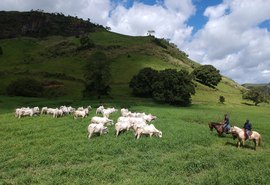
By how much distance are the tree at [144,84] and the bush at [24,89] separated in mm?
26110

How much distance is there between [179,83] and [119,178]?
67.2 meters

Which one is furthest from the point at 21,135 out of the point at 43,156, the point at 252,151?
the point at 252,151

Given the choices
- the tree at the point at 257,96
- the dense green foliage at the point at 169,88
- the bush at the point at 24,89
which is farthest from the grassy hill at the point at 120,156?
the tree at the point at 257,96

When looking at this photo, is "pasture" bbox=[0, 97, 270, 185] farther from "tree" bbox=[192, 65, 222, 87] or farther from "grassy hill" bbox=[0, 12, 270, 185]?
"tree" bbox=[192, 65, 222, 87]

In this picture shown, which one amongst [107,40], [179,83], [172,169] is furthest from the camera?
[107,40]

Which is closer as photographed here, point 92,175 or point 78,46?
point 92,175

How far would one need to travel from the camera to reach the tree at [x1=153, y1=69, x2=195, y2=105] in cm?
8081

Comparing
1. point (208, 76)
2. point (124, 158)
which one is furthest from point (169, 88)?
point (124, 158)

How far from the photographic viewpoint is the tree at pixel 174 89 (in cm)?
8081

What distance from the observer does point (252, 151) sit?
27.6 metres

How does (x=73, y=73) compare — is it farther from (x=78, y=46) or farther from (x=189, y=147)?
(x=189, y=147)

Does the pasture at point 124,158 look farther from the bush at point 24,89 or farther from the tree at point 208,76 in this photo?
the tree at point 208,76

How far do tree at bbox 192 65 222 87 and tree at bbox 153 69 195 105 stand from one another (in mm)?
41731

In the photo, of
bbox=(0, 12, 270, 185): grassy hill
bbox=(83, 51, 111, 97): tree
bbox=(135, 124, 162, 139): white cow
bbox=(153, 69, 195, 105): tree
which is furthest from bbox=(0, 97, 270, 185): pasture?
bbox=(83, 51, 111, 97): tree
